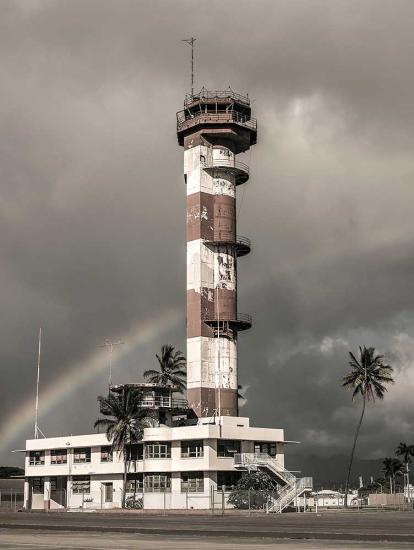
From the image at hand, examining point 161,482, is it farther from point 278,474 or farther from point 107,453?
point 278,474

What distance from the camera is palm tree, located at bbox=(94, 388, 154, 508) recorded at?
10369 centimetres

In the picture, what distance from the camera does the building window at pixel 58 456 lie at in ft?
370

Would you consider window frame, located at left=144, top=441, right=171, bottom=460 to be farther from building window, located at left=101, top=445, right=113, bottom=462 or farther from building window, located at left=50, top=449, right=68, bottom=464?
building window, located at left=50, top=449, right=68, bottom=464

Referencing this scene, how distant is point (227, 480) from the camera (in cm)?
9800

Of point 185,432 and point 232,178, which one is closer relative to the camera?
point 185,432

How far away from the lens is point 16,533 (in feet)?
143

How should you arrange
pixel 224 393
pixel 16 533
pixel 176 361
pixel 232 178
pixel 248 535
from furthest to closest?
pixel 176 361
pixel 232 178
pixel 224 393
pixel 16 533
pixel 248 535

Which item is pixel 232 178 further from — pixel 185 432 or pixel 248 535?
pixel 248 535

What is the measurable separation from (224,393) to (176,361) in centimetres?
2567

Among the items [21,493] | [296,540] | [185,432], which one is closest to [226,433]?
[185,432]

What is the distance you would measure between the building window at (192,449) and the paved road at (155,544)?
191 ft


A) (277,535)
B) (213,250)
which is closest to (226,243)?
(213,250)

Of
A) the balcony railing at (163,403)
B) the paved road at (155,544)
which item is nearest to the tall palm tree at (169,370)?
the balcony railing at (163,403)

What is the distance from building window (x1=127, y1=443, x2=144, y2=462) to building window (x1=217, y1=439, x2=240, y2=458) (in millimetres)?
11924
